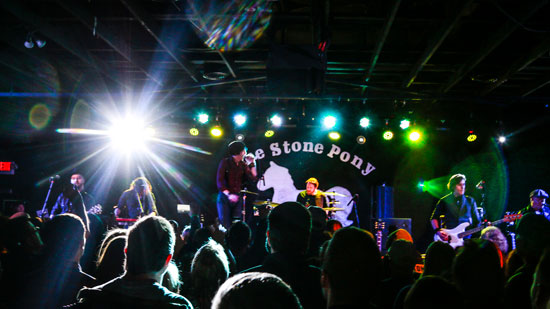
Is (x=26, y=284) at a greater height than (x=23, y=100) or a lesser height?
lesser

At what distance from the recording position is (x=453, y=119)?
1059 cm

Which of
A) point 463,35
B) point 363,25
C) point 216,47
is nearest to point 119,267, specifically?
point 216,47

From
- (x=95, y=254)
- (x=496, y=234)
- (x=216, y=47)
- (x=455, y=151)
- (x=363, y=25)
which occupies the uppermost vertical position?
(x=363, y=25)

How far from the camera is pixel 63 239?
253 centimetres

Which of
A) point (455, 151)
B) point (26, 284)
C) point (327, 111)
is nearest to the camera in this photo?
point (26, 284)

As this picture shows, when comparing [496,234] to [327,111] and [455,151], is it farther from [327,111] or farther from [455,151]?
[455,151]

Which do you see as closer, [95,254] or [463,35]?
[95,254]

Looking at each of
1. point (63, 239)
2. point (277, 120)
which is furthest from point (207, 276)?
point (277, 120)

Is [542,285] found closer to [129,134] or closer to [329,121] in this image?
[329,121]

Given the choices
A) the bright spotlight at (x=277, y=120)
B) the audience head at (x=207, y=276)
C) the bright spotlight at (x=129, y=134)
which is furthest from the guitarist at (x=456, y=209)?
the bright spotlight at (x=129, y=134)

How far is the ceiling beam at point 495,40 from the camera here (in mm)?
5495

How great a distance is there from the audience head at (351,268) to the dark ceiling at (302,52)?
464 centimetres

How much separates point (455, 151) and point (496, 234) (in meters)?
8.27

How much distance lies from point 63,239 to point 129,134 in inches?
376
